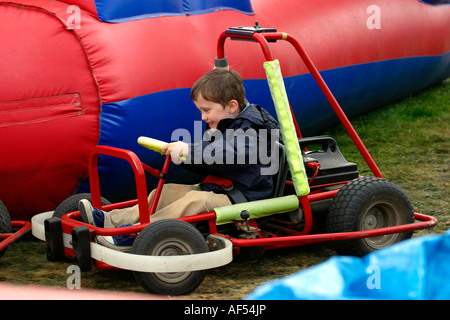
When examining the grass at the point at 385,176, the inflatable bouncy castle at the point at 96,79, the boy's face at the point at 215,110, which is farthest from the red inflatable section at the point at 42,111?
the boy's face at the point at 215,110

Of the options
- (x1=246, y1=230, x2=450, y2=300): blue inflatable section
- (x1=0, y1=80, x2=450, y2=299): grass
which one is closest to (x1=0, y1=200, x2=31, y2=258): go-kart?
(x1=0, y1=80, x2=450, y2=299): grass

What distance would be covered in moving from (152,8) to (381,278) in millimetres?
2617

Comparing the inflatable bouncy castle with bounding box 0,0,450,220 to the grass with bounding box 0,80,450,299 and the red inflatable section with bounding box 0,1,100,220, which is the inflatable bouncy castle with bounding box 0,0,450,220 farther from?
the grass with bounding box 0,80,450,299

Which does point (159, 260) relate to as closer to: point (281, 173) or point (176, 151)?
point (176, 151)

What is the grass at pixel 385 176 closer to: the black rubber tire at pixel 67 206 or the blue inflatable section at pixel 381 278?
the black rubber tire at pixel 67 206

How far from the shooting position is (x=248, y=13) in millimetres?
4523

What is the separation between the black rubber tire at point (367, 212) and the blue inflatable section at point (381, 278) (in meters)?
1.42

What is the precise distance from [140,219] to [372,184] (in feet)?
3.61

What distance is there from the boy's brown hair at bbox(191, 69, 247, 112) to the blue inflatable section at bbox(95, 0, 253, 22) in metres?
0.81

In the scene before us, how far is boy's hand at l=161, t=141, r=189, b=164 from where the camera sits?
296cm

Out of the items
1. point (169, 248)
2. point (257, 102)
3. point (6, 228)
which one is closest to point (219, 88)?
point (169, 248)
